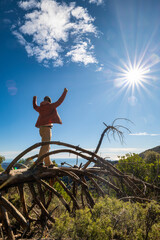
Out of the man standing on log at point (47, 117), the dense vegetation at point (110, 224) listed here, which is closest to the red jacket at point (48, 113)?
the man standing on log at point (47, 117)

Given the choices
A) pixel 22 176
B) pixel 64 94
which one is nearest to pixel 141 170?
pixel 64 94

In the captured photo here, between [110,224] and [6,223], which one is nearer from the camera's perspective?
[110,224]

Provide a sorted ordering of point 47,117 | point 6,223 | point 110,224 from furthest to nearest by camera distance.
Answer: point 47,117 < point 6,223 < point 110,224

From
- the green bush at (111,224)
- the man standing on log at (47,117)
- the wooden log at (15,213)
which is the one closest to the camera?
the green bush at (111,224)

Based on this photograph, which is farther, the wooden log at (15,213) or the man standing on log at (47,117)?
the man standing on log at (47,117)

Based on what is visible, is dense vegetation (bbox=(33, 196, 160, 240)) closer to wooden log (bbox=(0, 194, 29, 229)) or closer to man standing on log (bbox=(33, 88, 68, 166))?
wooden log (bbox=(0, 194, 29, 229))

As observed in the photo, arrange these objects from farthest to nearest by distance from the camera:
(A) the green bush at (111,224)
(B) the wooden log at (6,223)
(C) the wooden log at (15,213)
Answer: (C) the wooden log at (15,213) → (B) the wooden log at (6,223) → (A) the green bush at (111,224)

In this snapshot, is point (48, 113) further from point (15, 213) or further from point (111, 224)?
point (111, 224)

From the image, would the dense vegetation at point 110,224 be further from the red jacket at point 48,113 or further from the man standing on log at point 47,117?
the red jacket at point 48,113

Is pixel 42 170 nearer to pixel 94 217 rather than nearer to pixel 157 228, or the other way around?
pixel 94 217

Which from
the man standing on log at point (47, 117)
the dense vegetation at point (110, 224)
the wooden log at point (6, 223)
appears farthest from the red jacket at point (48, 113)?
the dense vegetation at point (110, 224)

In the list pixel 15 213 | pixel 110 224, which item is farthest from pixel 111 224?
pixel 15 213

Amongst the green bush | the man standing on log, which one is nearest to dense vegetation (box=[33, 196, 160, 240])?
the green bush

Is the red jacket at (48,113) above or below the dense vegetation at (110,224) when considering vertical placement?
above
